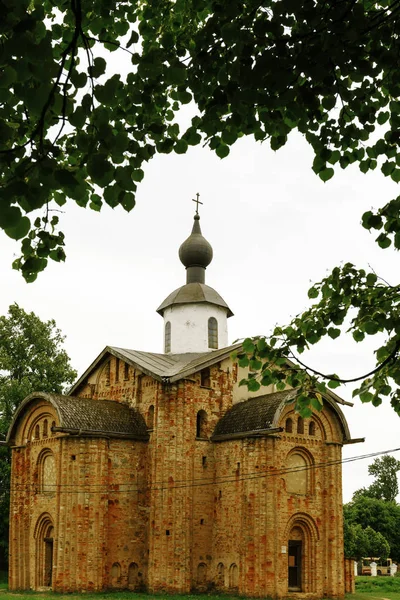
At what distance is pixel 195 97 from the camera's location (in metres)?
5.35

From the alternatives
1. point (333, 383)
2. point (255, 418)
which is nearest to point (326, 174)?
point (333, 383)

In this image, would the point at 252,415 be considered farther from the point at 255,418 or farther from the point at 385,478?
the point at 385,478

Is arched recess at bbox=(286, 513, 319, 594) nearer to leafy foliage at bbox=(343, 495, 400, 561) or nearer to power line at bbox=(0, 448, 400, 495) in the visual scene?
power line at bbox=(0, 448, 400, 495)

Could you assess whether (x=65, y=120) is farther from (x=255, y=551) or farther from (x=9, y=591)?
(x=9, y=591)

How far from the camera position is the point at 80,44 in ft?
17.8

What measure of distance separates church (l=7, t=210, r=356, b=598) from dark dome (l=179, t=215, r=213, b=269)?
4923 millimetres

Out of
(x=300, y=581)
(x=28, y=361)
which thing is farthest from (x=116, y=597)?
(x=28, y=361)

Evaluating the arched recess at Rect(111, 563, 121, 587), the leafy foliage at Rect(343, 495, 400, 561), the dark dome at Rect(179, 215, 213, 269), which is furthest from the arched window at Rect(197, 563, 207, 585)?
the leafy foliage at Rect(343, 495, 400, 561)

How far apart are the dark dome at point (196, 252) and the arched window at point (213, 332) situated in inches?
105

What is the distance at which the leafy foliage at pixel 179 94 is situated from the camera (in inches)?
152

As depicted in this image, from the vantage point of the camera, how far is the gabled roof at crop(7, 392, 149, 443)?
2388 cm

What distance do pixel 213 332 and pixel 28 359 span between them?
10.0 m

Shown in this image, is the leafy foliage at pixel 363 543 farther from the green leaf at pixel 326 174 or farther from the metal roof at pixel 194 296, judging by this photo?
the green leaf at pixel 326 174

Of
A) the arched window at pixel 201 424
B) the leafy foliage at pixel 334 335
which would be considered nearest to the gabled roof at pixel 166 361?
the arched window at pixel 201 424
